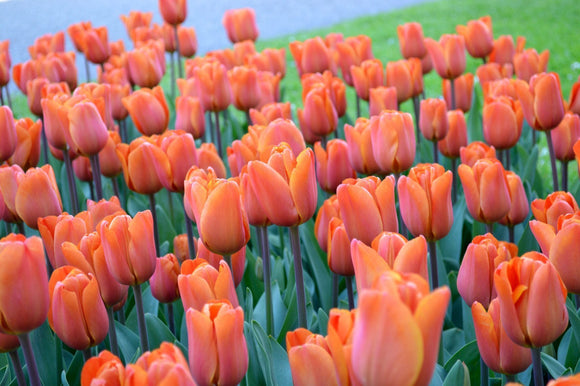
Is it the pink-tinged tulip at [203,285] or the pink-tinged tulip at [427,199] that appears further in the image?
the pink-tinged tulip at [427,199]

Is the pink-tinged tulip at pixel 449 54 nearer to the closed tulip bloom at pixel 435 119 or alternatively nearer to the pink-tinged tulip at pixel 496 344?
the closed tulip bloom at pixel 435 119

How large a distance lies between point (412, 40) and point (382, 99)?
83 cm

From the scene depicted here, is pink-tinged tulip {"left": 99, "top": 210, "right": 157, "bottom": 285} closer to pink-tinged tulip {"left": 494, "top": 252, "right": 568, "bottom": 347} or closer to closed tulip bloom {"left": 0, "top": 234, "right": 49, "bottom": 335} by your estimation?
closed tulip bloom {"left": 0, "top": 234, "right": 49, "bottom": 335}

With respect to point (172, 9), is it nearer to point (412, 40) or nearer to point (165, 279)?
point (412, 40)

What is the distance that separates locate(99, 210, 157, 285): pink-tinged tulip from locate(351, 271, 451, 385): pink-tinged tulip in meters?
0.72

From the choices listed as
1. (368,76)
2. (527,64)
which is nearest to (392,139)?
(368,76)

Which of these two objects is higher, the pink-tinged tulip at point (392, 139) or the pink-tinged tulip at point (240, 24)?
the pink-tinged tulip at point (240, 24)

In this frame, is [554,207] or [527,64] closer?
[554,207]

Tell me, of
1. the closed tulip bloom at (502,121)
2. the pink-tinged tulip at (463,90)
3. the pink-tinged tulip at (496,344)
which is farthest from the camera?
the pink-tinged tulip at (463,90)

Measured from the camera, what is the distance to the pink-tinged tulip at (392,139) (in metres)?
1.94

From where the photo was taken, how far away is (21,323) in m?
1.24

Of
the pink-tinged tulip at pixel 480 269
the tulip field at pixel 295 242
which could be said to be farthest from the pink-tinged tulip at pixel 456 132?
the pink-tinged tulip at pixel 480 269

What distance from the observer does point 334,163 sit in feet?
7.03

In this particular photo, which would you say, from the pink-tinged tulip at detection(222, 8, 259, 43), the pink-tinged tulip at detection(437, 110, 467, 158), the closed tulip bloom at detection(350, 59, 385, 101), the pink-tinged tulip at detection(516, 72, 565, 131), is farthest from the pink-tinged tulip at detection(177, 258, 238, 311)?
the pink-tinged tulip at detection(222, 8, 259, 43)
